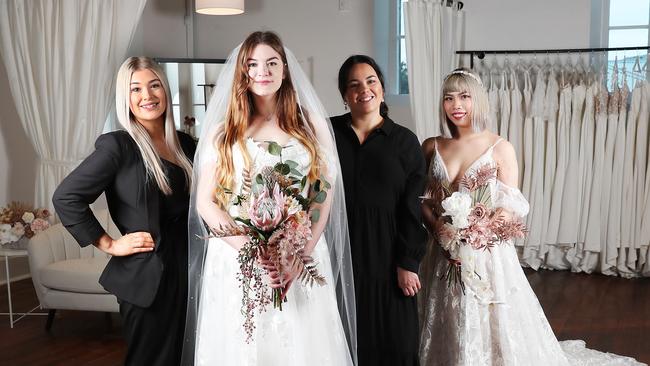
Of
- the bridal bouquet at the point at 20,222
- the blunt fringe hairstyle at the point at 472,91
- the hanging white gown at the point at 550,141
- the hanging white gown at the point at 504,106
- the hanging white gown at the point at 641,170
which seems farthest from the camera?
the hanging white gown at the point at 504,106

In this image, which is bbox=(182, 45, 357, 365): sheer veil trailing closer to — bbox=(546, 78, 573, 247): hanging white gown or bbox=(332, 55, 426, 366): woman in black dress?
bbox=(332, 55, 426, 366): woman in black dress

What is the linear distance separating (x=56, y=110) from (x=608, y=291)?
4.05 m

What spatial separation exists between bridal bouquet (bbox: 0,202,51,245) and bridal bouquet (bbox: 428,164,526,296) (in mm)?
2783

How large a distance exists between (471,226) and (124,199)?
133 cm

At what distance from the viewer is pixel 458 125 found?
3242 millimetres

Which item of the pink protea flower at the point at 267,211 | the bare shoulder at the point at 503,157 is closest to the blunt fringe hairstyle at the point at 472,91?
the bare shoulder at the point at 503,157

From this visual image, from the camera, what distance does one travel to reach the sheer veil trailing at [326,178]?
247 cm

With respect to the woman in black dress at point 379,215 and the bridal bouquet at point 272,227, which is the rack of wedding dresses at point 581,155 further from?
the bridal bouquet at point 272,227

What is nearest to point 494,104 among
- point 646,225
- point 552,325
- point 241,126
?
point 646,225

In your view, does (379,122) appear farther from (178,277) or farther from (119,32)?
(119,32)

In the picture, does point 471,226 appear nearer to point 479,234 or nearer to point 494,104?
point 479,234

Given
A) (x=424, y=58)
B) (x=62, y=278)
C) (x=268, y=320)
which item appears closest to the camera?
(x=268, y=320)

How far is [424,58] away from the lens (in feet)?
16.0

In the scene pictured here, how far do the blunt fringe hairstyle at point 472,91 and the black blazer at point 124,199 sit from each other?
130 centimetres
